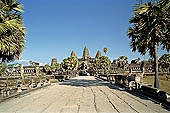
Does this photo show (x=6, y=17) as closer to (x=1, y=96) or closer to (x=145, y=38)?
(x=1, y=96)

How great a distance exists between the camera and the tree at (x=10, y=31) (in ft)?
36.6

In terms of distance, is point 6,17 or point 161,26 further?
point 161,26

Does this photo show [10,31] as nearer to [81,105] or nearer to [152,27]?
[81,105]

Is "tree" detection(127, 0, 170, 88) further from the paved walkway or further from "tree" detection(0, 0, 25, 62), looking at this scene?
"tree" detection(0, 0, 25, 62)

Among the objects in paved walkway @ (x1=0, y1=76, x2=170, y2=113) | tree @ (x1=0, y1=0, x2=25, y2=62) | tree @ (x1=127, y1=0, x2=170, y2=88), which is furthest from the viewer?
tree @ (x1=127, y1=0, x2=170, y2=88)

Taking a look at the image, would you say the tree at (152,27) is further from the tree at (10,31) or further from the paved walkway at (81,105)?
the tree at (10,31)

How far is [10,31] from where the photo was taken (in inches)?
448

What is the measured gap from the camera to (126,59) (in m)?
105

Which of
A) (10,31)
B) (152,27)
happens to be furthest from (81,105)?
(152,27)

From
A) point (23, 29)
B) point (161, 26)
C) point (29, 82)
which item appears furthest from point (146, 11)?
point (29, 82)

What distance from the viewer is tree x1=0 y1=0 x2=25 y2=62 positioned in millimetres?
11141

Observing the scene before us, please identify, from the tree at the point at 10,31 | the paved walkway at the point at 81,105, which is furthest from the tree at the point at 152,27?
the tree at the point at 10,31

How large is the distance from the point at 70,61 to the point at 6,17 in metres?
Answer: 81.6

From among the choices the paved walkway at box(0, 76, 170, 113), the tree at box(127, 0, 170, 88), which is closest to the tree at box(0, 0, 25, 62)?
the paved walkway at box(0, 76, 170, 113)
